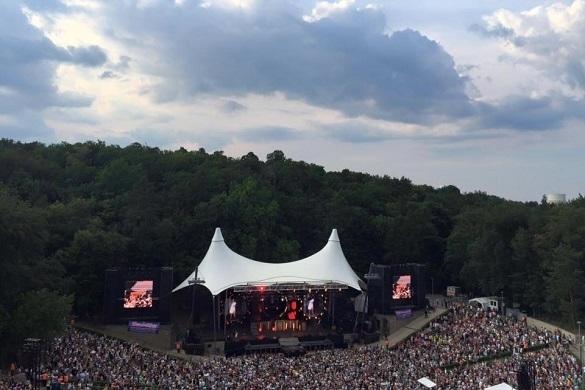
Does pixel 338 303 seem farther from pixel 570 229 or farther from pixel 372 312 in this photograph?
pixel 570 229

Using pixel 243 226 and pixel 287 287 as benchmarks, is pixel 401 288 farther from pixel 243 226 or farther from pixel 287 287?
pixel 243 226

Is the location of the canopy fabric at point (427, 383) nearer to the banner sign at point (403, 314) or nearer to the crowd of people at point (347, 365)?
the crowd of people at point (347, 365)

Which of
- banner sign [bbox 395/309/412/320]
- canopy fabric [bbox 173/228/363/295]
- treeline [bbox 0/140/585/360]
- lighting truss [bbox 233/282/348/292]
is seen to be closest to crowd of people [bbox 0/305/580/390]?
treeline [bbox 0/140/585/360]

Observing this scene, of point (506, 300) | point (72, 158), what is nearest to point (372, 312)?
point (506, 300)

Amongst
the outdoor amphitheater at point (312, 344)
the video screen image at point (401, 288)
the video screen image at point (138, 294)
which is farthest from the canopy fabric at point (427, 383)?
the video screen image at point (138, 294)

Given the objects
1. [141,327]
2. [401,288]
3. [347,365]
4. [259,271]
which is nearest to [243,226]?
[259,271]

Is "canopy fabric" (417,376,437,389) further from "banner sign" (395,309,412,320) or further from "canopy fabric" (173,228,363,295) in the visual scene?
"banner sign" (395,309,412,320)
